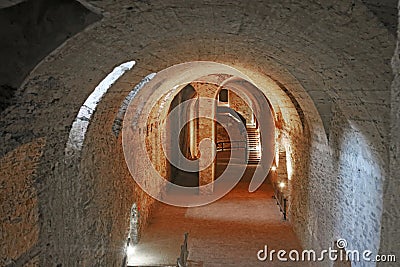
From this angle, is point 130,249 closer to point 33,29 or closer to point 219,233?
point 219,233

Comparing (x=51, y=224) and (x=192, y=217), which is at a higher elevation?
(x=51, y=224)

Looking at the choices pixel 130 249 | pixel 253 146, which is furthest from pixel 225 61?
pixel 253 146

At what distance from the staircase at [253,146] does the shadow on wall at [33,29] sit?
48.1ft

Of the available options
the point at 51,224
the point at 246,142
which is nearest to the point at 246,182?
the point at 246,142

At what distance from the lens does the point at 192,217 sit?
32.4 feet

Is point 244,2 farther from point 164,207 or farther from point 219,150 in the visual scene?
point 219,150

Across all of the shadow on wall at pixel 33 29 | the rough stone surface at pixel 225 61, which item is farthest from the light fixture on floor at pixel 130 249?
the shadow on wall at pixel 33 29

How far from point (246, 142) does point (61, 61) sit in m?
16.1

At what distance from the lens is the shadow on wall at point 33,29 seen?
274cm

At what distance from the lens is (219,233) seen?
862cm

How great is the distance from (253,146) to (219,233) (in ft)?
34.6

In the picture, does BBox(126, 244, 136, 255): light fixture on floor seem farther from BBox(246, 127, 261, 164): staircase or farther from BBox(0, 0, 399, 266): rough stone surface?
BBox(246, 127, 261, 164): staircase

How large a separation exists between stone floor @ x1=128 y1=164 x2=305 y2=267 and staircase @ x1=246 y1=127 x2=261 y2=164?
5.84m

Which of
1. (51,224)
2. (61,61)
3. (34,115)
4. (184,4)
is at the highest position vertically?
(184,4)
